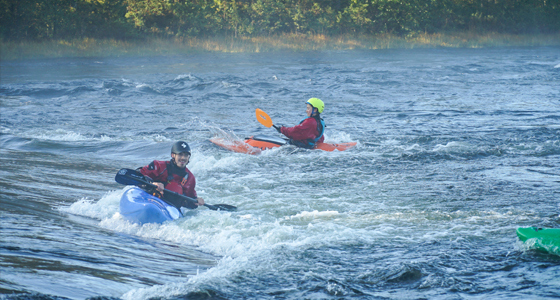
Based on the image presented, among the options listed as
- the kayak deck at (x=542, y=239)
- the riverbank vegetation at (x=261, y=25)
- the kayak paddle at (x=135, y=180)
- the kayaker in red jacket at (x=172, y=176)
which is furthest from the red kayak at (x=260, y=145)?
the riverbank vegetation at (x=261, y=25)

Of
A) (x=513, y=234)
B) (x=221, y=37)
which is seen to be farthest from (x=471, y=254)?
(x=221, y=37)

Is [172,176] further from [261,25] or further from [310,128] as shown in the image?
[261,25]

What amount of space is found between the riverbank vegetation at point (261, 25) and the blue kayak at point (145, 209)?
836 inches

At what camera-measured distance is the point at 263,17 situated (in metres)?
33.4

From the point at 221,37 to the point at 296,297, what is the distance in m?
29.2

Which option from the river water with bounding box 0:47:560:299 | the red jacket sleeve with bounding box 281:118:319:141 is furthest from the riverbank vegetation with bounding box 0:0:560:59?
the red jacket sleeve with bounding box 281:118:319:141

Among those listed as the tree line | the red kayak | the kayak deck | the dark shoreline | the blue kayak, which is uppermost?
the tree line

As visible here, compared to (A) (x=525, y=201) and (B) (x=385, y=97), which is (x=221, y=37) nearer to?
(B) (x=385, y=97)

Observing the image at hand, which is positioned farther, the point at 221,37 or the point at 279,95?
the point at 221,37

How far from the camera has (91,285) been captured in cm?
361

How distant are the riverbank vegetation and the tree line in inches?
2.1

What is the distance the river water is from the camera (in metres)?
3.96

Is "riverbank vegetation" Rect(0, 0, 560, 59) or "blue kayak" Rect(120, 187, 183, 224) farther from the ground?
"riverbank vegetation" Rect(0, 0, 560, 59)

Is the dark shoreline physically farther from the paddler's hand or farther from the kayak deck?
the kayak deck
